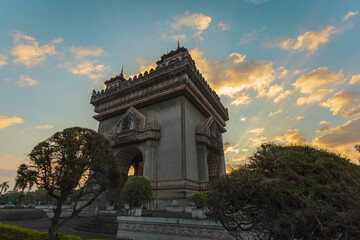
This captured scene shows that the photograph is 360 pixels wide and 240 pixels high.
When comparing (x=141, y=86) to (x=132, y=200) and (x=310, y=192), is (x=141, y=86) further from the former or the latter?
(x=310, y=192)

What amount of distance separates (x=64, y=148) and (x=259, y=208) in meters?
8.75

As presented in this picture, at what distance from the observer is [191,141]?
67.7 ft

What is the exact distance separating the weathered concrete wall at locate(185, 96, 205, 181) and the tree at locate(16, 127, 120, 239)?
Answer: 10963 millimetres

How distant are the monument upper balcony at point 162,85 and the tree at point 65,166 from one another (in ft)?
45.5

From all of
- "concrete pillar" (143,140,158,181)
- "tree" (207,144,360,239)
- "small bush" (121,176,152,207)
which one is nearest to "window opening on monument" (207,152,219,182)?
"concrete pillar" (143,140,158,181)

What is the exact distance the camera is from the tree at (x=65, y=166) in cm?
811

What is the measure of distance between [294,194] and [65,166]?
9118mm

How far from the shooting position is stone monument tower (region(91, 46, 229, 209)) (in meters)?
18.3

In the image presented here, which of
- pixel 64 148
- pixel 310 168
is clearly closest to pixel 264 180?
pixel 310 168

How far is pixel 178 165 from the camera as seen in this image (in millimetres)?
18250

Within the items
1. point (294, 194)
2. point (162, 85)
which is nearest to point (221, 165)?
point (162, 85)

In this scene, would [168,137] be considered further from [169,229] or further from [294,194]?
[294,194]

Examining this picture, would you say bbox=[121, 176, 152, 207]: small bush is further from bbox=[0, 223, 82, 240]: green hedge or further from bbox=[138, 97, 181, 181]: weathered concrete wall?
bbox=[138, 97, 181, 181]: weathered concrete wall

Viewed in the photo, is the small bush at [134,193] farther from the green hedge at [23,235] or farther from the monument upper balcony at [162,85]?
the monument upper balcony at [162,85]
